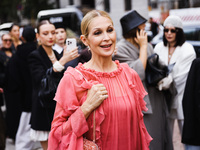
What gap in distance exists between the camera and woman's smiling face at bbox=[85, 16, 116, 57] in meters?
2.19

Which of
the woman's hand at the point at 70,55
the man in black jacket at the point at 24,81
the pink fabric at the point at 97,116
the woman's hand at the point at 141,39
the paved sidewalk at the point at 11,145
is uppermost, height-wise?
the woman's hand at the point at 141,39

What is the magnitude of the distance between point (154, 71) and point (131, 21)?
0.72 meters

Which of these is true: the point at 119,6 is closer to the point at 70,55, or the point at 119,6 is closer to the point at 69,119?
the point at 70,55

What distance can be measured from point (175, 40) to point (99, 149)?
2.99 m

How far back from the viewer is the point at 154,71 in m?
3.66

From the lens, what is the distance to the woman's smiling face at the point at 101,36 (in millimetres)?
2189

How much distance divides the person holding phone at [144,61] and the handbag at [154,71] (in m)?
0.09

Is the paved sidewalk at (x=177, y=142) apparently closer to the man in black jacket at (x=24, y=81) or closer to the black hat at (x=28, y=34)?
the man in black jacket at (x=24, y=81)

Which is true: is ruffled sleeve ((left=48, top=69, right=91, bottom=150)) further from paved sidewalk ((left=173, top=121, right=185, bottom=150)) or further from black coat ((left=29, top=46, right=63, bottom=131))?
paved sidewalk ((left=173, top=121, right=185, bottom=150))

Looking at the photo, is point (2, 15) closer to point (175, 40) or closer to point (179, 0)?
point (179, 0)

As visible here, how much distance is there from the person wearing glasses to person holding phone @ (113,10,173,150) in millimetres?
501

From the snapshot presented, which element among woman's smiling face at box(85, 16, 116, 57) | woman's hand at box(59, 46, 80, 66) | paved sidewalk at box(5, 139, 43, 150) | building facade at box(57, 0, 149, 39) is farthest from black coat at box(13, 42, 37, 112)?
building facade at box(57, 0, 149, 39)

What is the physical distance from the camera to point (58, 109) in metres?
2.20

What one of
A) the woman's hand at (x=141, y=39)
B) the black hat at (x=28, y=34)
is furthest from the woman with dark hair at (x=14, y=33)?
the woman's hand at (x=141, y=39)
